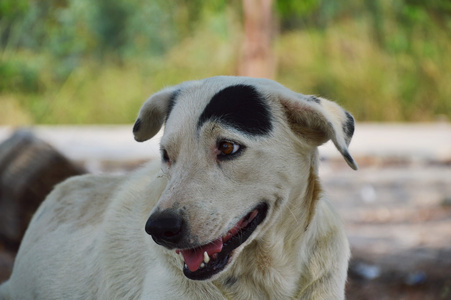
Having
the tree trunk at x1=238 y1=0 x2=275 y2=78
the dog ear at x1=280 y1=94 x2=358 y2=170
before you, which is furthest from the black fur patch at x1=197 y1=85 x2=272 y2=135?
the tree trunk at x1=238 y1=0 x2=275 y2=78

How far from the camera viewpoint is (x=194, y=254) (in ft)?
8.72

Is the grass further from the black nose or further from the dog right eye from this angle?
the black nose

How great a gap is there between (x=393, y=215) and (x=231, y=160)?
598 cm

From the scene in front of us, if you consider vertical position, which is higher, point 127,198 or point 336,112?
point 336,112

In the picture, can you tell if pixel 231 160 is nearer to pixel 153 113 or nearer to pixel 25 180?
pixel 153 113

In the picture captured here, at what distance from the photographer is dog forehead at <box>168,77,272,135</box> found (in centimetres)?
277

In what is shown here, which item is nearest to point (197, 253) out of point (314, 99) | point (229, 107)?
point (229, 107)

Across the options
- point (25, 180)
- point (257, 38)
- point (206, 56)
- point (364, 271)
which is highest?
point (25, 180)

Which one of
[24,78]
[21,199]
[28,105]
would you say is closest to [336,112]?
[21,199]

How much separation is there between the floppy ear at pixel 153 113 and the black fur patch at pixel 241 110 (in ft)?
1.20

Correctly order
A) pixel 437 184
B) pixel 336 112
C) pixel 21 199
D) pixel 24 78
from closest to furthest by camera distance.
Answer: pixel 336 112
pixel 21 199
pixel 437 184
pixel 24 78

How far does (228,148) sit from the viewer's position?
8.95ft

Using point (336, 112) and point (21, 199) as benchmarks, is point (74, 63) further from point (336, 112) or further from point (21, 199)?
point (336, 112)

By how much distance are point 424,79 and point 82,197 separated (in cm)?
1414
